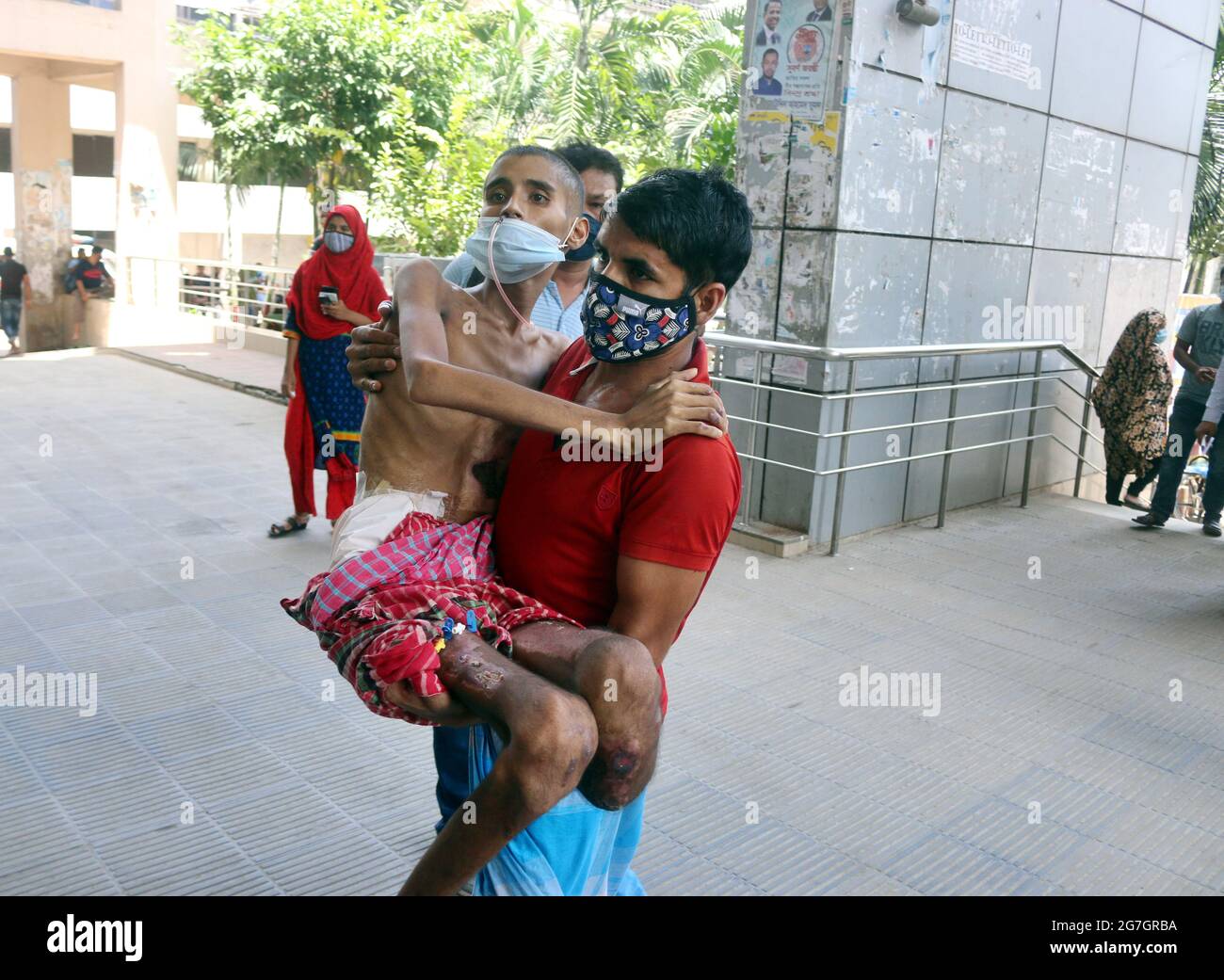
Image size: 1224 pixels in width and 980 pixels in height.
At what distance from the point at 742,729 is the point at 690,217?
2166mm

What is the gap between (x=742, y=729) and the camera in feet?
12.0

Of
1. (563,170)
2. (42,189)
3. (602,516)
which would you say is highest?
(42,189)

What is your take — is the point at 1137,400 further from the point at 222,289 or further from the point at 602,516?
the point at 222,289

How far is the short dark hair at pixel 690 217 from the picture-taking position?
188 centimetres

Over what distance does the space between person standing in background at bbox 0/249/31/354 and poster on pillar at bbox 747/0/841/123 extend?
38.8ft

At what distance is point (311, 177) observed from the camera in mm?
16672

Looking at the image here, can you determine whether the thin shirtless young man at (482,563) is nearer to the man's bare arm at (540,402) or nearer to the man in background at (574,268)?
the man's bare arm at (540,402)

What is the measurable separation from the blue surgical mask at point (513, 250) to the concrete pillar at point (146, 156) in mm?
13077

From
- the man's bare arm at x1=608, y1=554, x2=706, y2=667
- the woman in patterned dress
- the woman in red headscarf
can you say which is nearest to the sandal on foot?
the woman in red headscarf

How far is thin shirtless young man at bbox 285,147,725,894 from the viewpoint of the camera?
5.41ft

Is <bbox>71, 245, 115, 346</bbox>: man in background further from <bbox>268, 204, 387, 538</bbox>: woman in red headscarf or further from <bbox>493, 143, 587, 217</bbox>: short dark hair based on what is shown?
<bbox>493, 143, 587, 217</bbox>: short dark hair

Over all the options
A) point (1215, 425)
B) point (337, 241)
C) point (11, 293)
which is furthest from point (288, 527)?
point (11, 293)

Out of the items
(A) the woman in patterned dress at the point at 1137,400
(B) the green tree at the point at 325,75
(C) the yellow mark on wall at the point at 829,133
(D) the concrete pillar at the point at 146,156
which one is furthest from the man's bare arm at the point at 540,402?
(D) the concrete pillar at the point at 146,156
